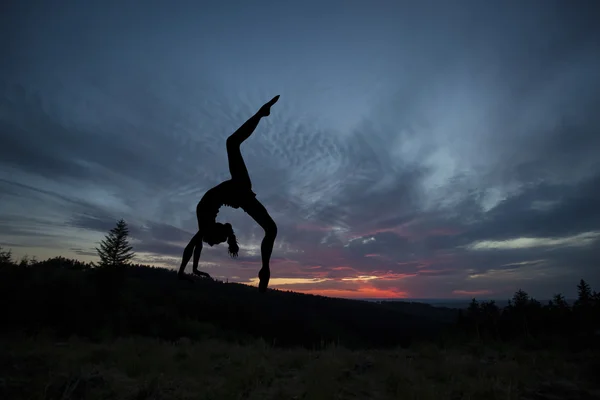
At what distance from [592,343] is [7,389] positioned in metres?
29.8

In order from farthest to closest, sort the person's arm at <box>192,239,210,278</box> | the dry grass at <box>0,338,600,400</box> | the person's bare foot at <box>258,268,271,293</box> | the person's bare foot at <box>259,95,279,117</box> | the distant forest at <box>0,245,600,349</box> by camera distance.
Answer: the distant forest at <box>0,245,600,349</box> → the dry grass at <box>0,338,600,400</box> → the person's arm at <box>192,239,210,278</box> → the person's bare foot at <box>258,268,271,293</box> → the person's bare foot at <box>259,95,279,117</box>

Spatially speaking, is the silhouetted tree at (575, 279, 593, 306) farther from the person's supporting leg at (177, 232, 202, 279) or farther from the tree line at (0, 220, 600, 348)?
the person's supporting leg at (177, 232, 202, 279)

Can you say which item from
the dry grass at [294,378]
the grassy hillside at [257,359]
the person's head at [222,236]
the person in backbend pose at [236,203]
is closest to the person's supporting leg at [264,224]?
the person in backbend pose at [236,203]

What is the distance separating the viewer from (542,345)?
22.1 m

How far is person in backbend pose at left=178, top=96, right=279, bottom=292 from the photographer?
334cm

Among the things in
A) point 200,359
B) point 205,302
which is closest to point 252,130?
point 200,359

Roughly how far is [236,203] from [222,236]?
413 millimetres

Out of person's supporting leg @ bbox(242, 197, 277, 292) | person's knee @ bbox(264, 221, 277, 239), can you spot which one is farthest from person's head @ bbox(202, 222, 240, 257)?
person's knee @ bbox(264, 221, 277, 239)

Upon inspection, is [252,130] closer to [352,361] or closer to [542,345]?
[352,361]

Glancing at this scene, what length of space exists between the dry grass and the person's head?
8239mm

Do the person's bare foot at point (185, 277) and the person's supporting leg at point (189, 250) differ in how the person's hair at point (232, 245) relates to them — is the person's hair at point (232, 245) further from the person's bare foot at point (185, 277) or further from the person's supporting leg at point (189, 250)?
the person's bare foot at point (185, 277)

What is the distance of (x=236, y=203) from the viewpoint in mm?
3467

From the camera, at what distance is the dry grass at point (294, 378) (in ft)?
33.9

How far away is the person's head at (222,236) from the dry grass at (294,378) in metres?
8.24
